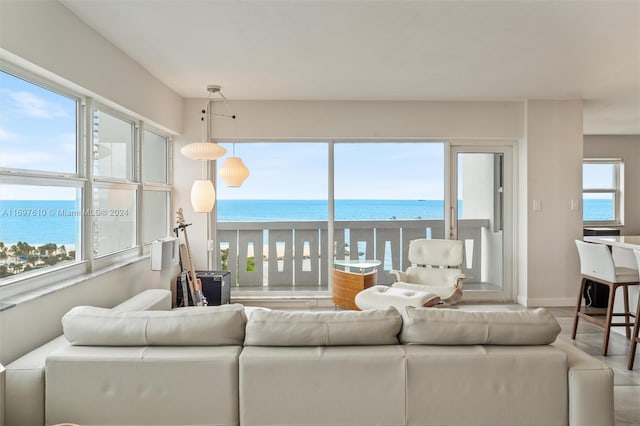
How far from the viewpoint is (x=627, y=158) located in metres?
8.12

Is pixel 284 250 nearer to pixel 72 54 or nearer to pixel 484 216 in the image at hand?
pixel 484 216

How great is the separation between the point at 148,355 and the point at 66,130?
6.43 feet

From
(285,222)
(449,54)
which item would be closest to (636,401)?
(449,54)

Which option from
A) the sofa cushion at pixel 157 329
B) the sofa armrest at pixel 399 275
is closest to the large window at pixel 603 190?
the sofa armrest at pixel 399 275

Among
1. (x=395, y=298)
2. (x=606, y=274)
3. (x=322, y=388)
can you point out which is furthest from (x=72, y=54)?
(x=606, y=274)

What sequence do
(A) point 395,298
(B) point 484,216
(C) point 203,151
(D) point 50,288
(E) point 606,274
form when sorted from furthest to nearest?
(B) point 484,216 < (C) point 203,151 < (A) point 395,298 < (E) point 606,274 < (D) point 50,288

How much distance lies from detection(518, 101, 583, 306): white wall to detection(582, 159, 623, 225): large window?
3.18m

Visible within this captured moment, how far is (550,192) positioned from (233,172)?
383cm

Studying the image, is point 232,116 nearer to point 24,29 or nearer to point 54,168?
point 54,168

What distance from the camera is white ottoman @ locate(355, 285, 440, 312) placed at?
3913 mm

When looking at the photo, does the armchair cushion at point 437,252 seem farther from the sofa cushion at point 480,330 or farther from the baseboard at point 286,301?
the sofa cushion at point 480,330

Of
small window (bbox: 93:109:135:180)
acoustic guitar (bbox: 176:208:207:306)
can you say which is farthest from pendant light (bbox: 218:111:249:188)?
small window (bbox: 93:109:135:180)

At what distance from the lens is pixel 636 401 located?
2793 mm

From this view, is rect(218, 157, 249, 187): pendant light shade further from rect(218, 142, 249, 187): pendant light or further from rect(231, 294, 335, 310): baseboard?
rect(231, 294, 335, 310): baseboard
